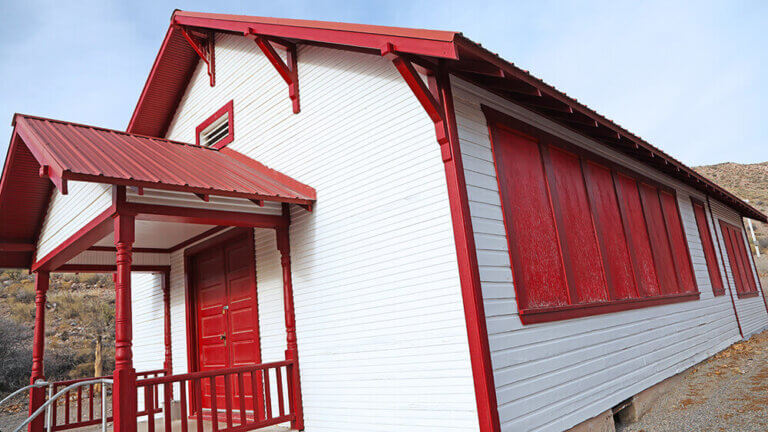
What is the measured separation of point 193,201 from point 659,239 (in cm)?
750

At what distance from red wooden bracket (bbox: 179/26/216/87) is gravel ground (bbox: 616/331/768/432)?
8.06 m

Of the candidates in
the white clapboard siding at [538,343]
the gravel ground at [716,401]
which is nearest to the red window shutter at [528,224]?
the white clapboard siding at [538,343]

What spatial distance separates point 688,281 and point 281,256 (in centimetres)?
753

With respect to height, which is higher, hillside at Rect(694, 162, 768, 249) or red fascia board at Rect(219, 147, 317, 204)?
hillside at Rect(694, 162, 768, 249)

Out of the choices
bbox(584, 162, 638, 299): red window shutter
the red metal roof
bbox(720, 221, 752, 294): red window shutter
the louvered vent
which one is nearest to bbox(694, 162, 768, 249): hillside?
bbox(720, 221, 752, 294): red window shutter

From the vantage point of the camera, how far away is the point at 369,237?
5207 mm

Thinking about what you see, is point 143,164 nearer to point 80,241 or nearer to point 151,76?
point 80,241

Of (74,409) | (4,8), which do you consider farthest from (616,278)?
(4,8)

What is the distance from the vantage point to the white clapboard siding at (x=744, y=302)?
12164 millimetres

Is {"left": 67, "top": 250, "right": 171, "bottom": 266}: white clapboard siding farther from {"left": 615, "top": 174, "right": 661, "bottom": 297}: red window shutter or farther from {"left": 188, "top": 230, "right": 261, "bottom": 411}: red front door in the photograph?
{"left": 615, "top": 174, "right": 661, "bottom": 297}: red window shutter

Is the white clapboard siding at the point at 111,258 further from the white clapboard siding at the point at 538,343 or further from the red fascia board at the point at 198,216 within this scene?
the white clapboard siding at the point at 538,343

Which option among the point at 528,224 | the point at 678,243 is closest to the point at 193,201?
the point at 528,224

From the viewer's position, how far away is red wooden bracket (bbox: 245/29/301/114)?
651cm

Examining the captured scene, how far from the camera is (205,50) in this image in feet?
28.7
